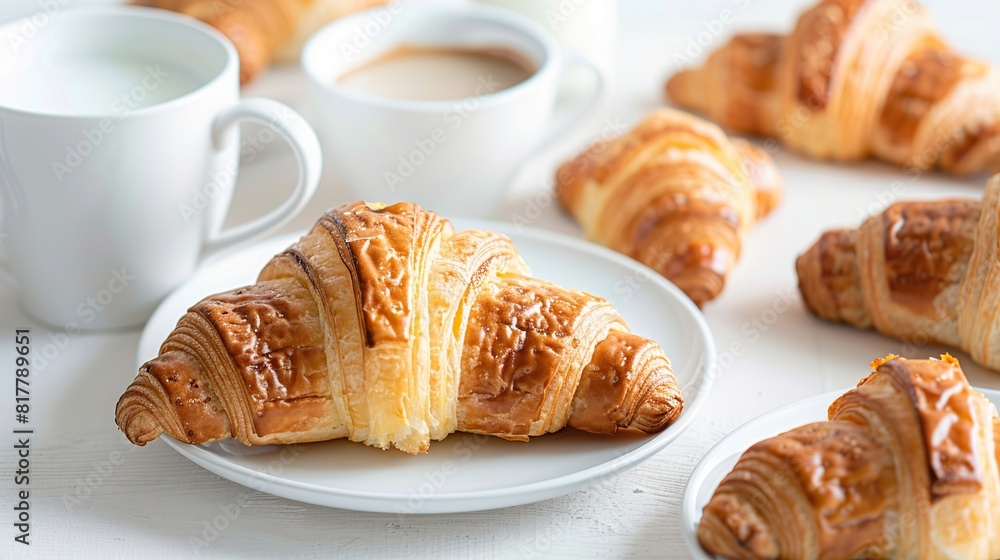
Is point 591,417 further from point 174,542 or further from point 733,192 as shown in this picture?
point 733,192

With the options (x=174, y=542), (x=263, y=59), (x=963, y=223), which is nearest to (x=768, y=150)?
(x=963, y=223)

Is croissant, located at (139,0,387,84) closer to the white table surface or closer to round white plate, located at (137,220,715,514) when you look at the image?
the white table surface

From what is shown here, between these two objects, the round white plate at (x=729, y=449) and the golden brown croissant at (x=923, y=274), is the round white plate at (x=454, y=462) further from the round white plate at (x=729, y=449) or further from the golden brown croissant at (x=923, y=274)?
the golden brown croissant at (x=923, y=274)
